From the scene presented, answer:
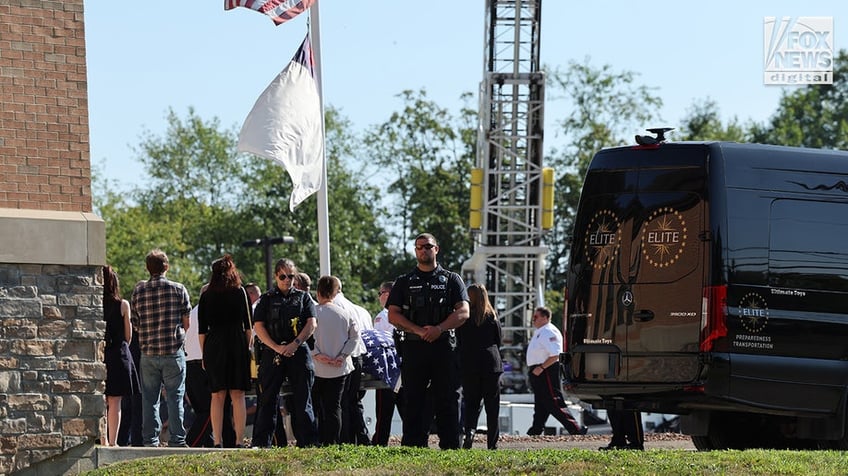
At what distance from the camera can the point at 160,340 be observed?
13.5m

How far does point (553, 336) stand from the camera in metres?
19.6

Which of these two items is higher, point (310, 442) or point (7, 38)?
point (7, 38)

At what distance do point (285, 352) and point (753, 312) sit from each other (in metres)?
3.87

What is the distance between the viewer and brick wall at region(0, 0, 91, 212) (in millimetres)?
11734

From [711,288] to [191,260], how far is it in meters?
53.2

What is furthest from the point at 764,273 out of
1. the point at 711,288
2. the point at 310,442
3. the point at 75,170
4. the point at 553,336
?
the point at 553,336

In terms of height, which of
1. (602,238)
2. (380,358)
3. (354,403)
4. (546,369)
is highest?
(602,238)

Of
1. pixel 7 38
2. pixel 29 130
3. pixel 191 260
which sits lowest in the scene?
pixel 191 260

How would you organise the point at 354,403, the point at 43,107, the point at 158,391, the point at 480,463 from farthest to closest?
the point at 354,403 → the point at 158,391 → the point at 43,107 → the point at 480,463

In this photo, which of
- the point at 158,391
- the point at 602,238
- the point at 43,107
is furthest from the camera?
the point at 158,391

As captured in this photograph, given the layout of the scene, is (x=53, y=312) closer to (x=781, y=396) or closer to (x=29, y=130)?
(x=29, y=130)

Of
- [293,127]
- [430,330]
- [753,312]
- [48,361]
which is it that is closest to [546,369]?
[293,127]

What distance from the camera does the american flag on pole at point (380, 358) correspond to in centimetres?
1495

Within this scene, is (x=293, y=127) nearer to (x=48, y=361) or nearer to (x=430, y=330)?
(x=430, y=330)
